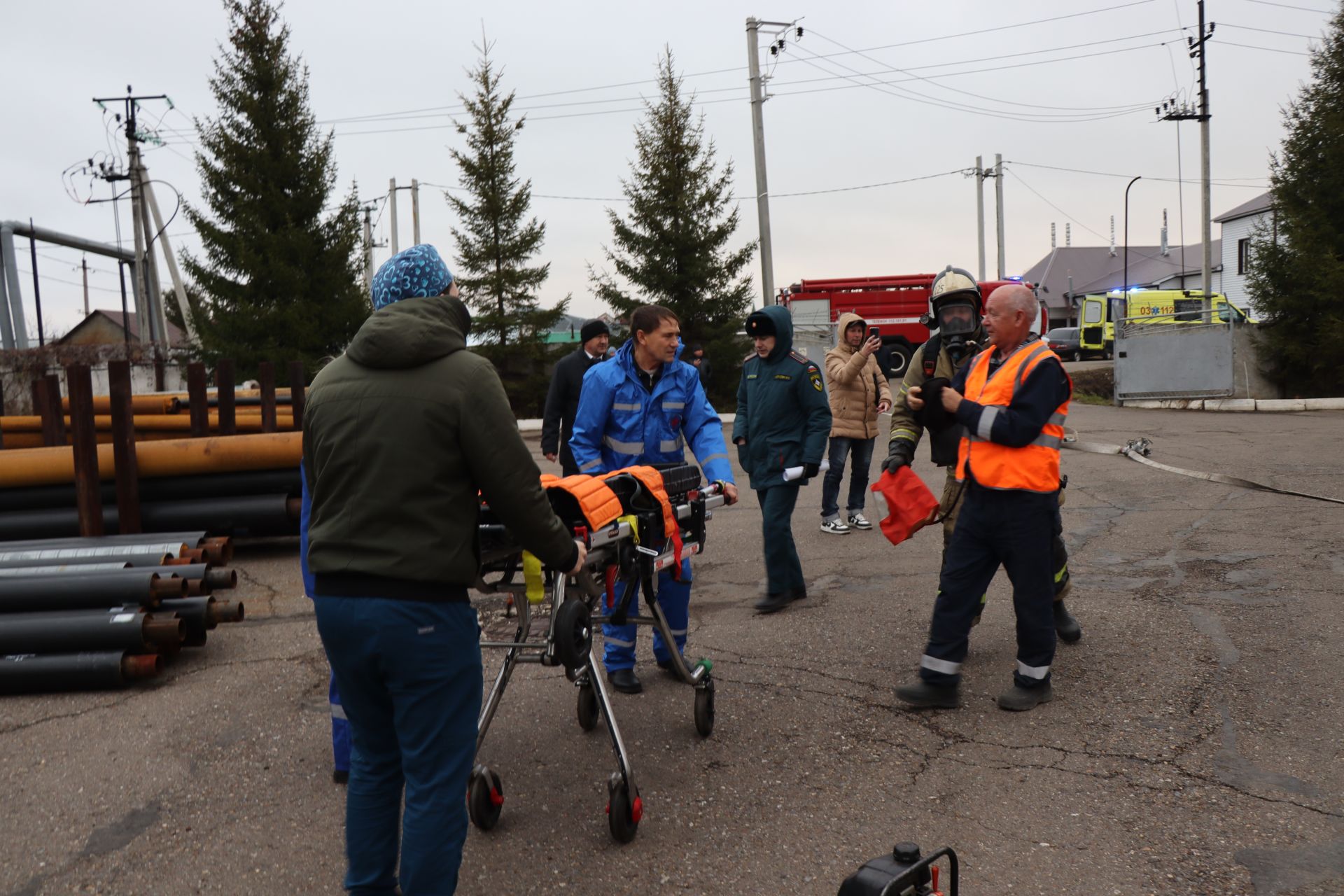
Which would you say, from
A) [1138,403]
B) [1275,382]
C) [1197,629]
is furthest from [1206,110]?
[1197,629]

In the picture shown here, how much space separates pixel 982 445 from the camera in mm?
4852

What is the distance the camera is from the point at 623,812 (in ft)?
11.9

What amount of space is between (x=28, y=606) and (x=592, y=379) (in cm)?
346

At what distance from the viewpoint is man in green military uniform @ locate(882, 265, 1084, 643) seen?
18.0 feet

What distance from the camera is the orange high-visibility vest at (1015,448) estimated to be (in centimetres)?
473

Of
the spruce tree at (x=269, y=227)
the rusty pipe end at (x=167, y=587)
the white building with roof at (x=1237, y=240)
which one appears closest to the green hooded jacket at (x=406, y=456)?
the rusty pipe end at (x=167, y=587)

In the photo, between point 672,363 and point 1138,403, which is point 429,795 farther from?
point 1138,403

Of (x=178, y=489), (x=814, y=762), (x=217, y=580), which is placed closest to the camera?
(x=814, y=762)

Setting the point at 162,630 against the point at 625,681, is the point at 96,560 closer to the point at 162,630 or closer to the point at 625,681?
the point at 162,630

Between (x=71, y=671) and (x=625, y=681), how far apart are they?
291 cm

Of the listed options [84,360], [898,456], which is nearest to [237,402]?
[898,456]

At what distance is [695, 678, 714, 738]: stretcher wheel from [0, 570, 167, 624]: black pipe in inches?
125

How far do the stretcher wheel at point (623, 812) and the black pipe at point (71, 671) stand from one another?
319 cm

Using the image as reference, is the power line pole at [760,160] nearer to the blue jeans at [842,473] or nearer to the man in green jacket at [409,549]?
the blue jeans at [842,473]
